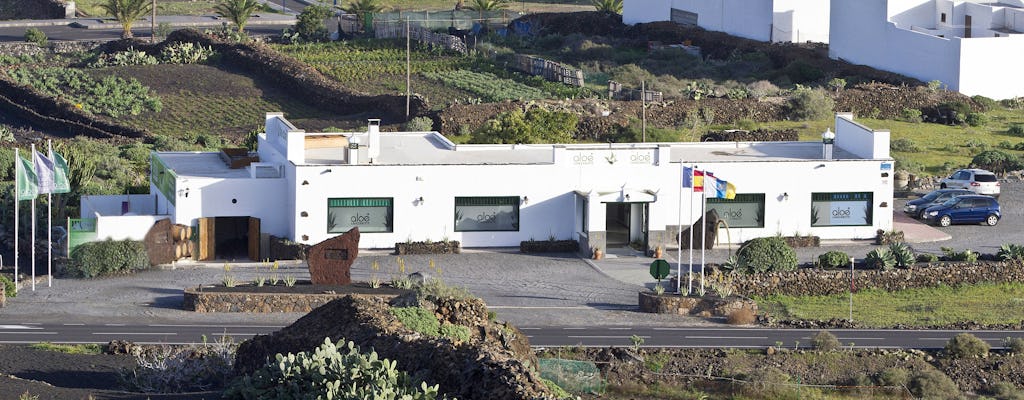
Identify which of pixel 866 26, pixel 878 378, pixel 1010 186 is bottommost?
pixel 878 378

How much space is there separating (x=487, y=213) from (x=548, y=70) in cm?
3539

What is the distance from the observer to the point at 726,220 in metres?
55.7

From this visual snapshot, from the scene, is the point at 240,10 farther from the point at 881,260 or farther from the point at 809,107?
the point at 881,260

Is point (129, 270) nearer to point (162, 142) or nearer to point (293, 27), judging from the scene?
point (162, 142)

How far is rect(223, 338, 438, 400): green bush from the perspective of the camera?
28.0 m

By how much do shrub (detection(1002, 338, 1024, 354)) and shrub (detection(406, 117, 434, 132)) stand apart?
33.8 meters

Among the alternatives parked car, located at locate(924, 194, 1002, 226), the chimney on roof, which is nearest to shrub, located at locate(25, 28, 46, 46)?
the chimney on roof

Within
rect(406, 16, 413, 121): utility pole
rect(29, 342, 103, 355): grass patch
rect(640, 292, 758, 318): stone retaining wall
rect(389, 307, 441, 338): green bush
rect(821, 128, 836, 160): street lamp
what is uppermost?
rect(406, 16, 413, 121): utility pole

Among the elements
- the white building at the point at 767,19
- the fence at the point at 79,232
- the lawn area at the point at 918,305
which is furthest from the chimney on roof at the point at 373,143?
the white building at the point at 767,19

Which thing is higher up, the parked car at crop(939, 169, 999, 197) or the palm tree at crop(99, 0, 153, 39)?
the palm tree at crop(99, 0, 153, 39)

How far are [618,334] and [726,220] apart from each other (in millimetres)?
12602

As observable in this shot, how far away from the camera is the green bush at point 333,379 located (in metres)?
28.0

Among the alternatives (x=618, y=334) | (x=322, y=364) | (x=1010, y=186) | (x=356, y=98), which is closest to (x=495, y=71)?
(x=356, y=98)

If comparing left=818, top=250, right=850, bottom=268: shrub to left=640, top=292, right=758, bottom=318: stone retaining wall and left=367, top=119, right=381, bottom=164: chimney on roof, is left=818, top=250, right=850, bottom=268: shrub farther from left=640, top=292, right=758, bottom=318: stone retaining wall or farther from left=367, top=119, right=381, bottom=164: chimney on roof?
left=367, top=119, right=381, bottom=164: chimney on roof
